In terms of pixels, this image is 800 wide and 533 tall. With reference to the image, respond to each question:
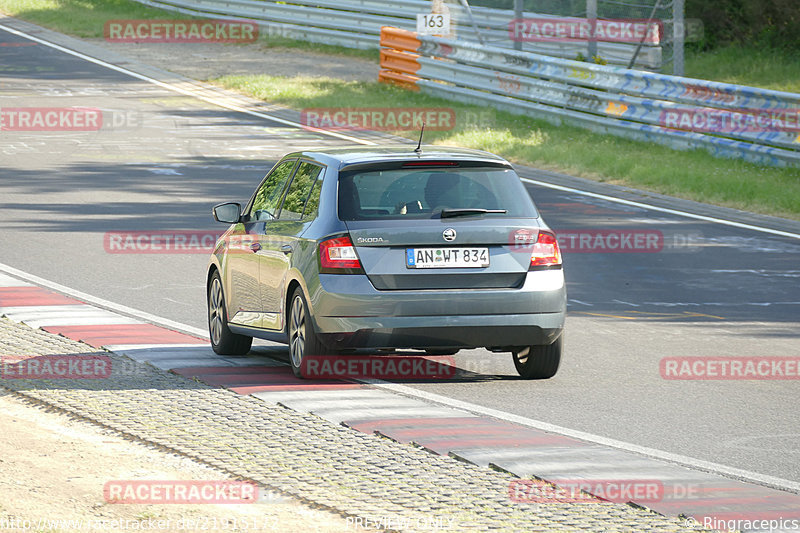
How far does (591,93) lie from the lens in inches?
994

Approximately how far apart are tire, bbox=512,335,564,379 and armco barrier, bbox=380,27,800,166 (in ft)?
37.4

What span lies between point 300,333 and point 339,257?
72 cm

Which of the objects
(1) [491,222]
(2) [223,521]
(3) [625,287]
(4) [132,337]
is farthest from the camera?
(3) [625,287]

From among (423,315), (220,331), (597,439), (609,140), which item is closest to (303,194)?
(423,315)

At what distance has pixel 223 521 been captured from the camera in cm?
589

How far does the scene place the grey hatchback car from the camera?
915 cm

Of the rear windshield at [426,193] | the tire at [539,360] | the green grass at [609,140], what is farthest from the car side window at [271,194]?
the green grass at [609,140]

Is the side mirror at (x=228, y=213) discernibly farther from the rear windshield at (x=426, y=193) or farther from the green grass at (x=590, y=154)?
the green grass at (x=590, y=154)

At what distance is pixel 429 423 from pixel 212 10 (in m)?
36.2

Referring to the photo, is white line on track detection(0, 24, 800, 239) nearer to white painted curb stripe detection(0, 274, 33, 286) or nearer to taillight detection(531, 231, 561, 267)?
taillight detection(531, 231, 561, 267)

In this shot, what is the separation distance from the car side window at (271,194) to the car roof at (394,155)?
672 mm

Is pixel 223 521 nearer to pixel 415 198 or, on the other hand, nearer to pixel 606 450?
pixel 606 450

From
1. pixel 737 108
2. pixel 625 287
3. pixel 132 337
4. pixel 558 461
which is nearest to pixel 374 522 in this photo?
pixel 558 461

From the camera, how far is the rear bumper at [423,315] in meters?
9.12
